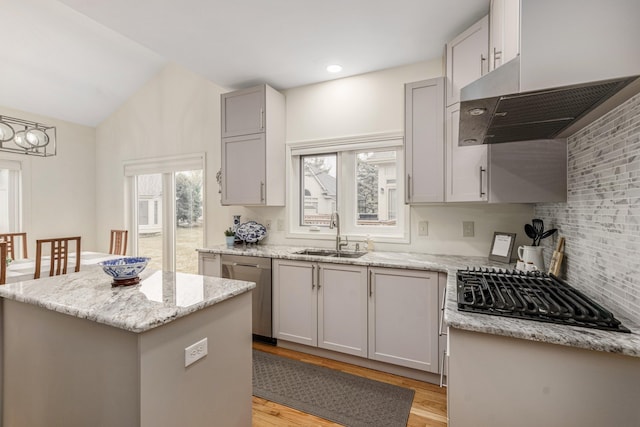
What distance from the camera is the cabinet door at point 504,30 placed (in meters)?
1.28

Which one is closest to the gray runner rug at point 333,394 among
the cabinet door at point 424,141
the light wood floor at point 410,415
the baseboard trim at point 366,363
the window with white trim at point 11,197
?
the light wood floor at point 410,415

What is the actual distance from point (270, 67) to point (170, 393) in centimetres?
274

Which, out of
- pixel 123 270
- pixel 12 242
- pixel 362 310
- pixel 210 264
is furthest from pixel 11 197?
pixel 362 310

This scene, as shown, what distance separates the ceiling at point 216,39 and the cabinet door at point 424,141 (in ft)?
1.38

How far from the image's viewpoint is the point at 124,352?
1097 millimetres

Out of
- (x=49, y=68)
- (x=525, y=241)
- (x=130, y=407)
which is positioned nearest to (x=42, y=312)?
(x=130, y=407)

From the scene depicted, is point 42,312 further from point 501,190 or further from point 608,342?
point 501,190

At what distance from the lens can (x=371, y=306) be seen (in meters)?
2.41

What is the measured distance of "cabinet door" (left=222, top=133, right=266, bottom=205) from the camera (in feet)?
10.4

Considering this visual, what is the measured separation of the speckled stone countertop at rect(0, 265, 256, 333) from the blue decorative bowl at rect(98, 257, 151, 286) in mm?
40

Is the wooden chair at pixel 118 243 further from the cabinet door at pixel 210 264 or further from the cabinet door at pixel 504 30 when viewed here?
the cabinet door at pixel 504 30

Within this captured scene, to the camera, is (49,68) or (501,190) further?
(49,68)

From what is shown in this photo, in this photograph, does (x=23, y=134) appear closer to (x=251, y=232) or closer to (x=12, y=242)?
(x=12, y=242)

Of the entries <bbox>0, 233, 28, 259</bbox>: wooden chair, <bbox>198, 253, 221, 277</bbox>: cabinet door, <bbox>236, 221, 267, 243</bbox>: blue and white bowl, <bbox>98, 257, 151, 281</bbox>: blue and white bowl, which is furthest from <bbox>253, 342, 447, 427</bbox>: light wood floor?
<bbox>0, 233, 28, 259</bbox>: wooden chair
